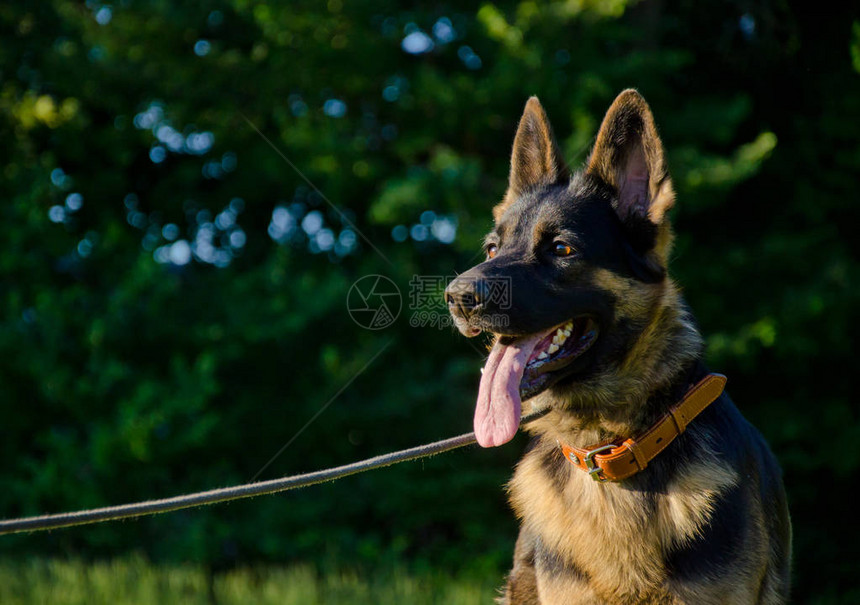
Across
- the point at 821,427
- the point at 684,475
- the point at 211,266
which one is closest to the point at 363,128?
the point at 211,266

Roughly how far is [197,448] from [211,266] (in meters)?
2.38

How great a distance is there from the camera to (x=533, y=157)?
335 centimetres

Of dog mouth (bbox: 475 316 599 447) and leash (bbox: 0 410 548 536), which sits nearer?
leash (bbox: 0 410 548 536)

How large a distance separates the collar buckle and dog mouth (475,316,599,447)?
28cm

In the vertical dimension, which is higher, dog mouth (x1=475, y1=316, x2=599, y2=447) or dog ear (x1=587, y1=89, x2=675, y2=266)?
dog ear (x1=587, y1=89, x2=675, y2=266)

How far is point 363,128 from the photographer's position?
28.7 ft

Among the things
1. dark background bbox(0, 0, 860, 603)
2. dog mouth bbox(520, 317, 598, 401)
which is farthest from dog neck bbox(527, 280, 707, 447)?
dark background bbox(0, 0, 860, 603)

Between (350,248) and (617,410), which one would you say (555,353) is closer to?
(617,410)

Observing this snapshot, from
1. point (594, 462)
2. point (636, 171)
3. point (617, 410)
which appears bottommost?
point (594, 462)

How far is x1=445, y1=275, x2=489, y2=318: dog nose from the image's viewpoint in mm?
2566

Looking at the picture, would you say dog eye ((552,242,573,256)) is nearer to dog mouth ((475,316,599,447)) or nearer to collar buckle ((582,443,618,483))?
dog mouth ((475,316,599,447))

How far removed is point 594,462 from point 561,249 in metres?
0.81

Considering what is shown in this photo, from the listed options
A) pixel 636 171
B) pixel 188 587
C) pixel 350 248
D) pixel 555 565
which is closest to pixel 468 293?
pixel 636 171

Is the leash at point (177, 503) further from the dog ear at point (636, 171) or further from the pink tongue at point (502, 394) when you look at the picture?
the dog ear at point (636, 171)
